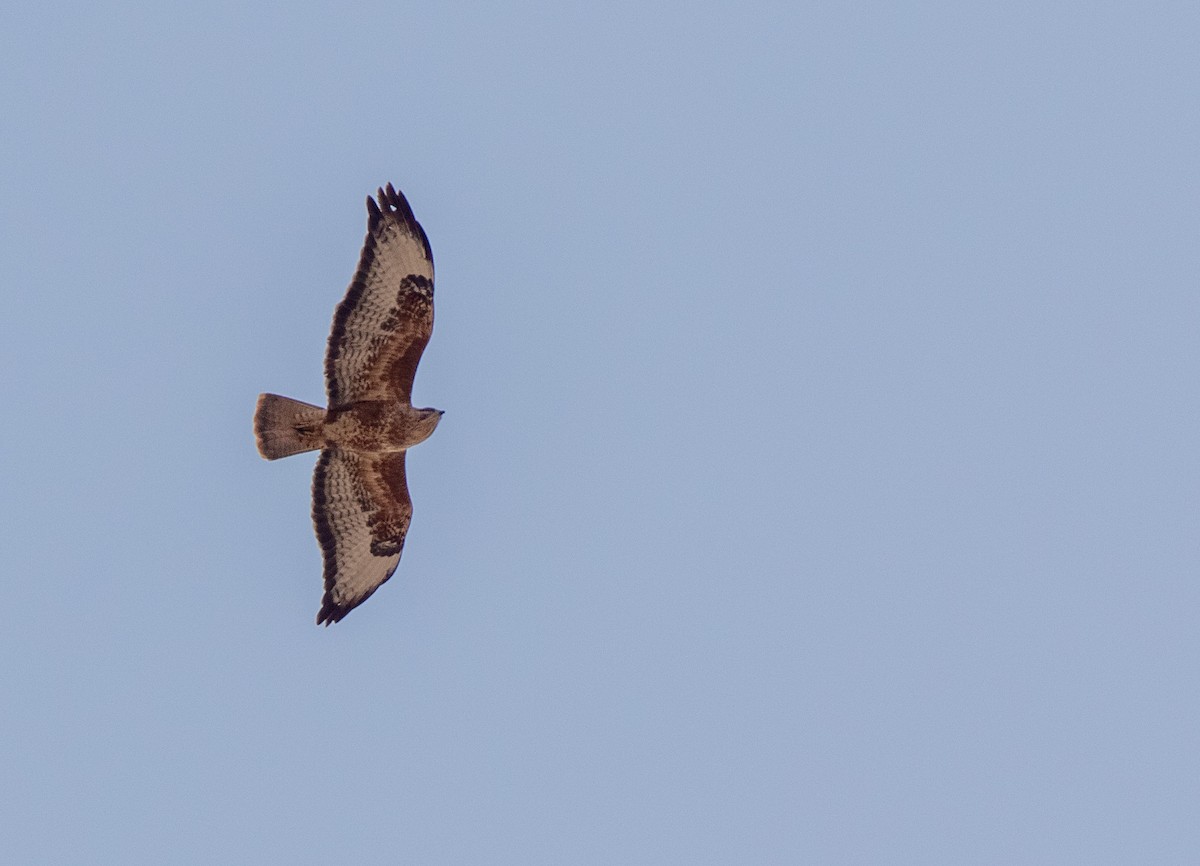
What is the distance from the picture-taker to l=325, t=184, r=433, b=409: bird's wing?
12984 millimetres

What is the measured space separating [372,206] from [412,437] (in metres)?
1.91

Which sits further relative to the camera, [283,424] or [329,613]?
[329,613]

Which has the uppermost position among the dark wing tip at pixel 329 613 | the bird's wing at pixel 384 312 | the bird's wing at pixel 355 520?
the bird's wing at pixel 384 312

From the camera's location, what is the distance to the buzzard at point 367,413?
512 inches

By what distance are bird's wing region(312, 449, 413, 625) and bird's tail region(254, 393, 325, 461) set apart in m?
0.62

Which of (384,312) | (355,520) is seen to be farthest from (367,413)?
(355,520)

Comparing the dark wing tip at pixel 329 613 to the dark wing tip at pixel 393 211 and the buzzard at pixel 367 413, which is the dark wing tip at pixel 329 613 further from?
the dark wing tip at pixel 393 211

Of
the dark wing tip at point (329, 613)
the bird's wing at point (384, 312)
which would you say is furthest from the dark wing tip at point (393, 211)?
the dark wing tip at point (329, 613)

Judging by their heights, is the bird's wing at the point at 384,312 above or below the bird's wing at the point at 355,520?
above

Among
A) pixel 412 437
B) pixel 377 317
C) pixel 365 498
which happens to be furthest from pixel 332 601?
pixel 377 317

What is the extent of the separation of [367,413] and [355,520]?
134 centimetres

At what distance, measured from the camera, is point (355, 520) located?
14.4 m

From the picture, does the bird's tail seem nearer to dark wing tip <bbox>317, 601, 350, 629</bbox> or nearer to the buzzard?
the buzzard

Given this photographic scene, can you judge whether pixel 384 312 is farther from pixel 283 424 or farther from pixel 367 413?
pixel 283 424
